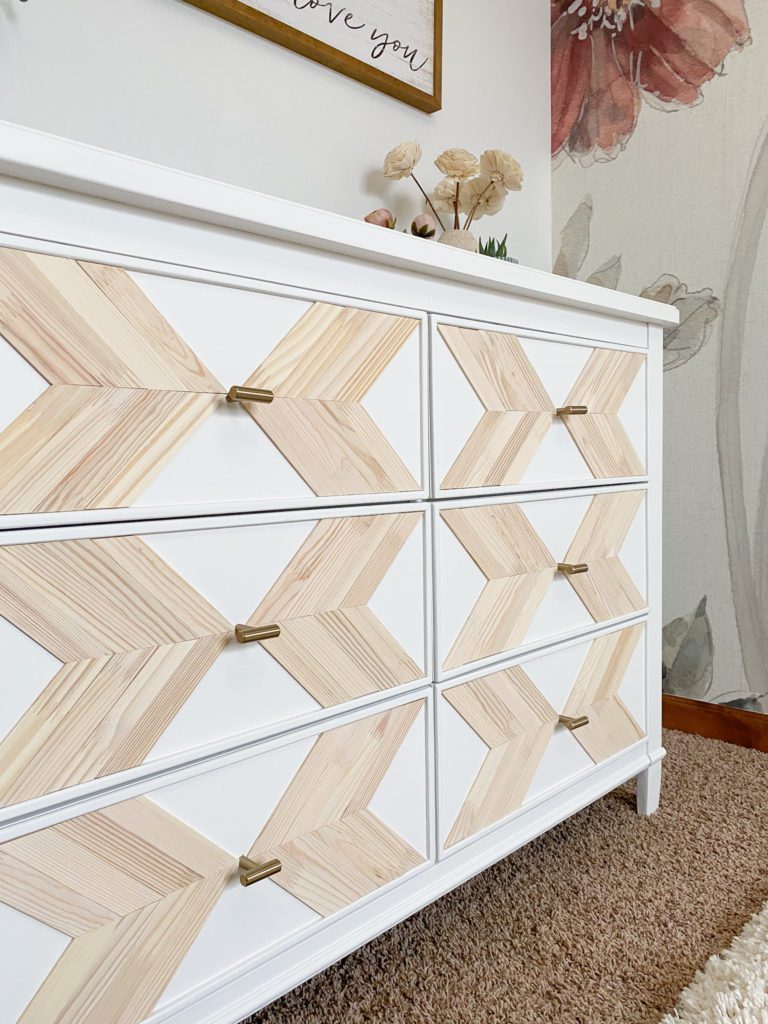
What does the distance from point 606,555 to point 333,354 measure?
64 cm

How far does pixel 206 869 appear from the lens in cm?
75

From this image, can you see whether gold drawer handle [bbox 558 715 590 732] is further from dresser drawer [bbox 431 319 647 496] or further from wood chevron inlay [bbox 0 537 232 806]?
wood chevron inlay [bbox 0 537 232 806]

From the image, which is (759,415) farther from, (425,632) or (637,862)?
(425,632)

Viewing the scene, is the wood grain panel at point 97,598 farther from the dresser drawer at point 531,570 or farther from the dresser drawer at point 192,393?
the dresser drawer at point 531,570

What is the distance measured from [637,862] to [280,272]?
1.06m

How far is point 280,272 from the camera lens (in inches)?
31.4

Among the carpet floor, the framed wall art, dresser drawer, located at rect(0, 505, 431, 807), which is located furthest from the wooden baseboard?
the framed wall art

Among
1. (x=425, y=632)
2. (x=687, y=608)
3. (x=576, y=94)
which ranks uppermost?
(x=576, y=94)

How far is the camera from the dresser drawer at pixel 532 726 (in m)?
1.00

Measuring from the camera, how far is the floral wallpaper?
163 cm

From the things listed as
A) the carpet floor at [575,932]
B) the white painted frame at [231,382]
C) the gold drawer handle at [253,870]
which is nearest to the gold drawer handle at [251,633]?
the white painted frame at [231,382]

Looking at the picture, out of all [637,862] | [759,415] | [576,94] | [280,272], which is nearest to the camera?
[280,272]

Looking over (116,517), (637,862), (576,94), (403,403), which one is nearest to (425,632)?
(403,403)

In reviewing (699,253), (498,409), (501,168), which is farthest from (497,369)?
(699,253)
